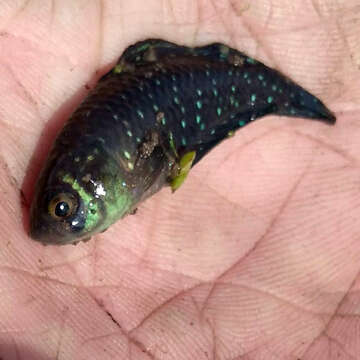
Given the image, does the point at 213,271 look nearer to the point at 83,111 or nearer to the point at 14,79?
the point at 83,111

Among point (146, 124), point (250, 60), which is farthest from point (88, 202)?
point (250, 60)

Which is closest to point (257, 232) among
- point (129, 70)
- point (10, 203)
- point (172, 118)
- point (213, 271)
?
point (213, 271)

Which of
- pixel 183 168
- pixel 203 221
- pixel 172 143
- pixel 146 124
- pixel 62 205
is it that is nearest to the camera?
pixel 62 205

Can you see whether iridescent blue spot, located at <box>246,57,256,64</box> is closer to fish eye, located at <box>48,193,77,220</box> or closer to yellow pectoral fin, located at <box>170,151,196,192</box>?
yellow pectoral fin, located at <box>170,151,196,192</box>

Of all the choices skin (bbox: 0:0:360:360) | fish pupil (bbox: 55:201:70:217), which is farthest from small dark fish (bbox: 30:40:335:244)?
skin (bbox: 0:0:360:360)

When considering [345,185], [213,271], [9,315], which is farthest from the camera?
[345,185]

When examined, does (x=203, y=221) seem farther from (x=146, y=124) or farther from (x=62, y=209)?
(x=62, y=209)

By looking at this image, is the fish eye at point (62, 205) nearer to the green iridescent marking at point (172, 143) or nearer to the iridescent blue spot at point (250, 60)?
the green iridescent marking at point (172, 143)
